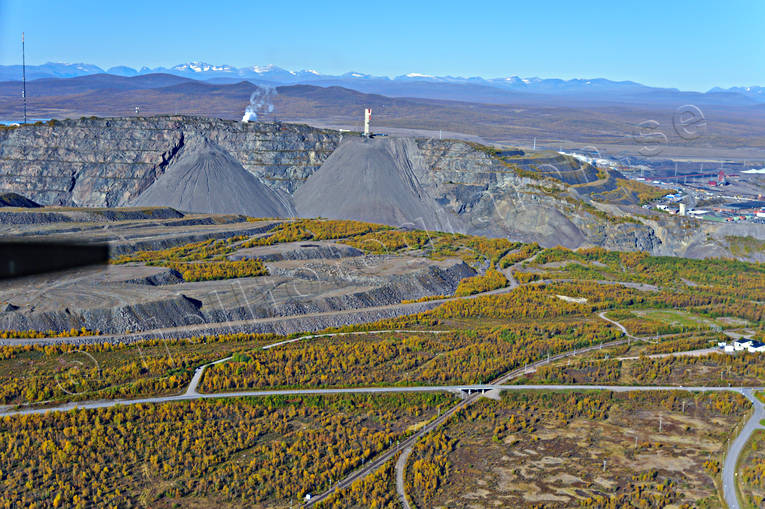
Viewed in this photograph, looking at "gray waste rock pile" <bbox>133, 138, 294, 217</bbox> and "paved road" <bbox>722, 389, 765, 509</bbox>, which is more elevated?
"gray waste rock pile" <bbox>133, 138, 294, 217</bbox>

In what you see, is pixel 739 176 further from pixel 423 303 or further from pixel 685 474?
pixel 685 474

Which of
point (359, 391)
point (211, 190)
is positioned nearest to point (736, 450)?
point (359, 391)

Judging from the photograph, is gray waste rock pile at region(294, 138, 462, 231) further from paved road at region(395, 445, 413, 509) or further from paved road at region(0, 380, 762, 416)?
paved road at region(395, 445, 413, 509)

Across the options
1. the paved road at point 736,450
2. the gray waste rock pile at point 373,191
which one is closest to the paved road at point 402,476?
the paved road at point 736,450

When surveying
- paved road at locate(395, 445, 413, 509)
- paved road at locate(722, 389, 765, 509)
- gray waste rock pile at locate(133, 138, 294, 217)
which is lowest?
paved road at locate(395, 445, 413, 509)

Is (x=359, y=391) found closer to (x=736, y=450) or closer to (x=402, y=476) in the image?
(x=402, y=476)

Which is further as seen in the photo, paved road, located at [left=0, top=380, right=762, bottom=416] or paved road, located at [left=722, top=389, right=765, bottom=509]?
paved road, located at [left=0, top=380, right=762, bottom=416]

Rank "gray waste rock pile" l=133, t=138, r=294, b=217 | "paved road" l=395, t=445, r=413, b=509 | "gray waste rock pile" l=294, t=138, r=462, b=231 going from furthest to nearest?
"gray waste rock pile" l=294, t=138, r=462, b=231 → "gray waste rock pile" l=133, t=138, r=294, b=217 → "paved road" l=395, t=445, r=413, b=509

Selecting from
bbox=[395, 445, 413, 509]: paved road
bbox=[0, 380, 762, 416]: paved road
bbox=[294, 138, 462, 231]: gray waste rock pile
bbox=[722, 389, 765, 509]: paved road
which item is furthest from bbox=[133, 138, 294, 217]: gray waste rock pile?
bbox=[722, 389, 765, 509]: paved road

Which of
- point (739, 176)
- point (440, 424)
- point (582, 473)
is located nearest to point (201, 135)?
point (440, 424)
